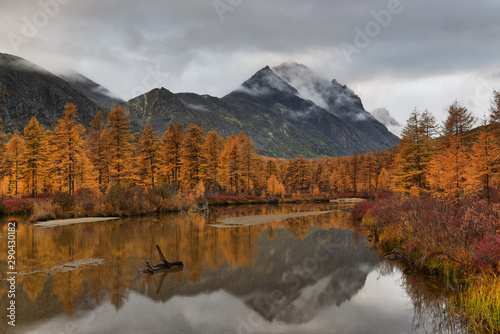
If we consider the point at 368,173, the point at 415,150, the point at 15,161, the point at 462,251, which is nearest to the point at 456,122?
the point at 415,150

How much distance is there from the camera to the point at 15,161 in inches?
2073

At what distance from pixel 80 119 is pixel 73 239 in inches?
8110

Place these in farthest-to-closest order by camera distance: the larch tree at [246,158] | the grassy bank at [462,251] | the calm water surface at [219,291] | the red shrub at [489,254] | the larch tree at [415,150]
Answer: the larch tree at [246,158] → the larch tree at [415,150] → the red shrub at [489,254] → the calm water surface at [219,291] → the grassy bank at [462,251]

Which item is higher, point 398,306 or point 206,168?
point 206,168

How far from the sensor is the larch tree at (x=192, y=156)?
55531mm

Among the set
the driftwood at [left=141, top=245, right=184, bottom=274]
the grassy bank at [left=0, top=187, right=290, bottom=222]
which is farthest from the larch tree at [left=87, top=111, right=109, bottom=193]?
the driftwood at [left=141, top=245, right=184, bottom=274]

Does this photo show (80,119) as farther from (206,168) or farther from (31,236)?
(31,236)

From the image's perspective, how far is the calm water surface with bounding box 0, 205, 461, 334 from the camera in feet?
25.9

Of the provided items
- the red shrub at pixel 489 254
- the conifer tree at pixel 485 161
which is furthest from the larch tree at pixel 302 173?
the red shrub at pixel 489 254

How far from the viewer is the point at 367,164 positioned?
90688 millimetres

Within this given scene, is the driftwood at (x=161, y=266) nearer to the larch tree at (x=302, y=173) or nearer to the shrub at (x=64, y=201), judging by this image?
the shrub at (x=64, y=201)

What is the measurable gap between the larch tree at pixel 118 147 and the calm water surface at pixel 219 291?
2893 centimetres

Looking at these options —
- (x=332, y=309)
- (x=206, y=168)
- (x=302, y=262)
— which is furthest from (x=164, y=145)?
(x=332, y=309)

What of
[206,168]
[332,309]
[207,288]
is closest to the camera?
[332,309]
